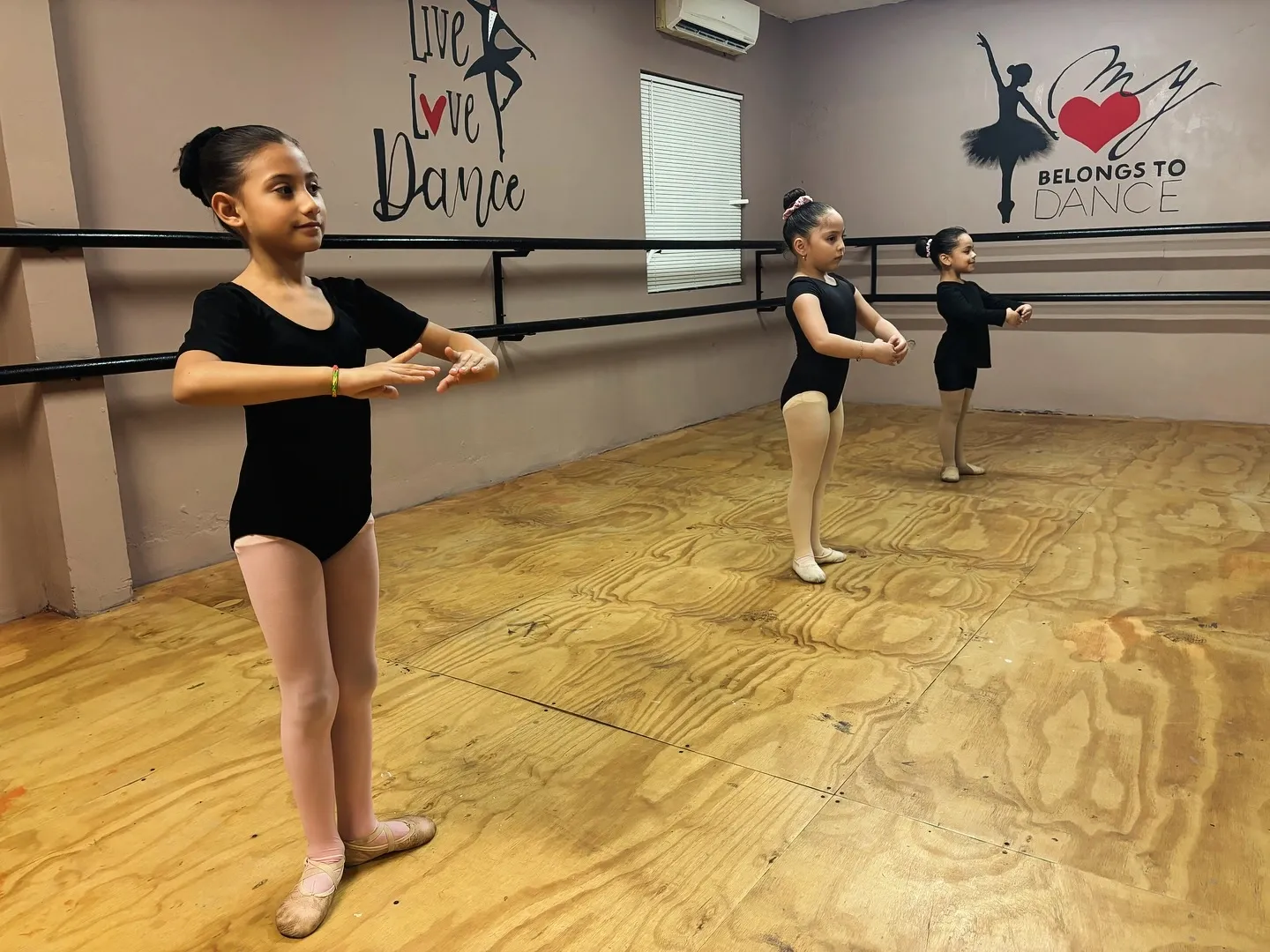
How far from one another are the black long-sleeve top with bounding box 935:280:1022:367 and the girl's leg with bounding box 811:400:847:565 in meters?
1.14

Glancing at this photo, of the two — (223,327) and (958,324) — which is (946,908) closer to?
(223,327)

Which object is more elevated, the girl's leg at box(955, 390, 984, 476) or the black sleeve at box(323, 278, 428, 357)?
the black sleeve at box(323, 278, 428, 357)

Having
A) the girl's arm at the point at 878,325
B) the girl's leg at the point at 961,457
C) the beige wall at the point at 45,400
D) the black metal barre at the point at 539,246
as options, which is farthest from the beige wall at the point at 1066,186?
the beige wall at the point at 45,400

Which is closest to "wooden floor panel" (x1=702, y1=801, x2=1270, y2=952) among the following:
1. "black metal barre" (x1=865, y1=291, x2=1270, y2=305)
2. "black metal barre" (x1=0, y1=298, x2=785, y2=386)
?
"black metal barre" (x1=0, y1=298, x2=785, y2=386)

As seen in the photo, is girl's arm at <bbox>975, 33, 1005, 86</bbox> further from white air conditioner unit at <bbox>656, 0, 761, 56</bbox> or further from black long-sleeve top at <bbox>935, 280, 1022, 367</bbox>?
black long-sleeve top at <bbox>935, 280, 1022, 367</bbox>

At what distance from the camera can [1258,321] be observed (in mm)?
4832

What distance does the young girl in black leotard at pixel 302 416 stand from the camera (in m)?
1.13

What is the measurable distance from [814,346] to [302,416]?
1665 mm

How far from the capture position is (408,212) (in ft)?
11.5

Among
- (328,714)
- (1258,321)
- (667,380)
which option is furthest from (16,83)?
(1258,321)

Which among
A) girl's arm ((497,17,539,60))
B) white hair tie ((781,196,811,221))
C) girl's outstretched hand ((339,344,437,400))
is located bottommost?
girl's outstretched hand ((339,344,437,400))

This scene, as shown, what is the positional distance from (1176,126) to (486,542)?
431 cm

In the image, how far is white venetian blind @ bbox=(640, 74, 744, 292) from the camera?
4832mm

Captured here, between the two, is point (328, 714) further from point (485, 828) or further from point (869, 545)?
point (869, 545)
